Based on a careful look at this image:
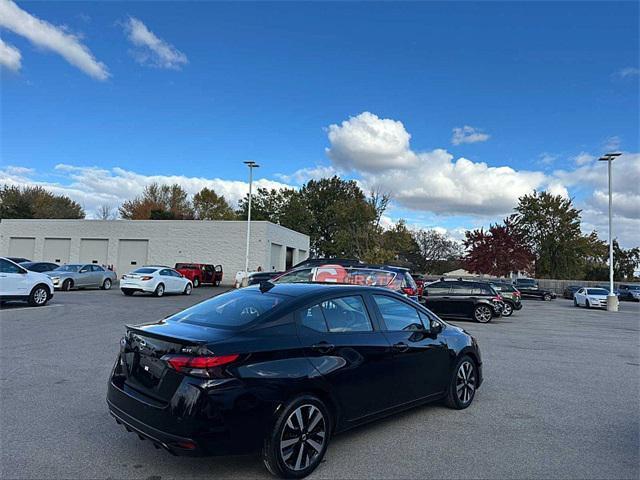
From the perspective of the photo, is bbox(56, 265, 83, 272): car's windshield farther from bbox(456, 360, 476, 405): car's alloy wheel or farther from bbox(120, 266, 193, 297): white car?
bbox(456, 360, 476, 405): car's alloy wheel

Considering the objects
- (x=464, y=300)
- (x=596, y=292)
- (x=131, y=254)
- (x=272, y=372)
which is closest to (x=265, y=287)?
(x=272, y=372)

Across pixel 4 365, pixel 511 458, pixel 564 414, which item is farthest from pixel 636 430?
pixel 4 365

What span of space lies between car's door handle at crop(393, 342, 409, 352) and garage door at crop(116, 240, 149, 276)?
127 feet

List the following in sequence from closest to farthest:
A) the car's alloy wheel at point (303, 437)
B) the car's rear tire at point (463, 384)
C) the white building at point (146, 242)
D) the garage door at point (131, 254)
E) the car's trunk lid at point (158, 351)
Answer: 1. the car's trunk lid at point (158, 351)
2. the car's alloy wheel at point (303, 437)
3. the car's rear tire at point (463, 384)
4. the white building at point (146, 242)
5. the garage door at point (131, 254)

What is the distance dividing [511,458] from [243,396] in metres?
2.61

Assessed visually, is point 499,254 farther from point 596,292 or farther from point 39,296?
point 39,296

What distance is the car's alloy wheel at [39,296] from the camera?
15109 mm

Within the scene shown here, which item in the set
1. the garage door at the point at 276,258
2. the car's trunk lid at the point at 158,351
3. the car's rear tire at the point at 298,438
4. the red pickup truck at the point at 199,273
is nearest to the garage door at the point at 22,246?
the red pickup truck at the point at 199,273

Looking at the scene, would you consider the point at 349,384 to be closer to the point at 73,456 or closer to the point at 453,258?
the point at 73,456

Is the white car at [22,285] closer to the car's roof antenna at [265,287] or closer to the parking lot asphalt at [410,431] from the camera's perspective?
the parking lot asphalt at [410,431]

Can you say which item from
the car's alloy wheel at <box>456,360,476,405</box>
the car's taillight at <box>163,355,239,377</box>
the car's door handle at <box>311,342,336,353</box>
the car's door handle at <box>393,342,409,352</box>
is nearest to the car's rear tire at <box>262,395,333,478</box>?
the car's door handle at <box>311,342,336,353</box>

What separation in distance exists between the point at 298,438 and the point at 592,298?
31.6 m

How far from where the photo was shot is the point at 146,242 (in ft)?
133

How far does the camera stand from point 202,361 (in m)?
3.58
